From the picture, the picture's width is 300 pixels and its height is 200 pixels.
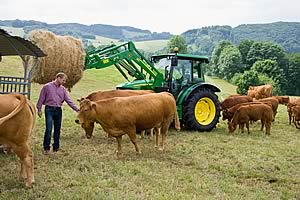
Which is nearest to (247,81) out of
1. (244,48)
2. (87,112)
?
(244,48)

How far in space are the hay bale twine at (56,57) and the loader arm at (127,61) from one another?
39cm

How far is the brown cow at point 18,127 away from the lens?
5969 mm

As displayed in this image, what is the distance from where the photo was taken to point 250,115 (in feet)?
41.0

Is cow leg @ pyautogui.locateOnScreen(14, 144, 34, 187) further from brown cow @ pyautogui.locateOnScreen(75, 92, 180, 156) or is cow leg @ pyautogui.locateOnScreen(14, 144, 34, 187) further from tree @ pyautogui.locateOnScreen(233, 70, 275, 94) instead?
tree @ pyautogui.locateOnScreen(233, 70, 275, 94)

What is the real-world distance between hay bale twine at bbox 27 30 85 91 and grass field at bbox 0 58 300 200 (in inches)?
61.3

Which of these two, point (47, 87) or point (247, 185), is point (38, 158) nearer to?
point (47, 87)

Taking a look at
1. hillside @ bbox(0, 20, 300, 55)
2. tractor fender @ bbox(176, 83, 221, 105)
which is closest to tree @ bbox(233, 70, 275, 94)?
tractor fender @ bbox(176, 83, 221, 105)

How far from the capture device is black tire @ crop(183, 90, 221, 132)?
1204 cm

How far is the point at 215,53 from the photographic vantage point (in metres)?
76.7

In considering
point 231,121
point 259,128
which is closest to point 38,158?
point 231,121

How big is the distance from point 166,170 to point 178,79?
17.8 ft

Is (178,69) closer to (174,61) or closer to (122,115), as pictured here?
(174,61)

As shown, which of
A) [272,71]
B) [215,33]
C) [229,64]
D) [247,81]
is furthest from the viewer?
[215,33]

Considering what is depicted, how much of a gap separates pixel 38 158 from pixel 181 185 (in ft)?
9.93
